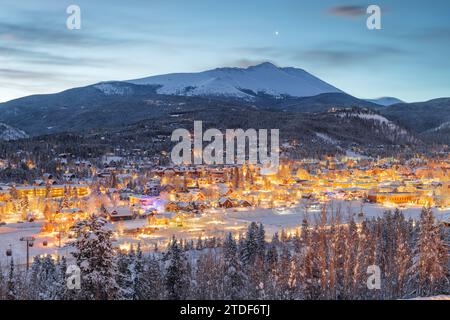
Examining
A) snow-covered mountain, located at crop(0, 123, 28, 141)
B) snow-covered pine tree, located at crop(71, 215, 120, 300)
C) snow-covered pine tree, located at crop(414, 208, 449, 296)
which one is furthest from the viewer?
snow-covered mountain, located at crop(0, 123, 28, 141)

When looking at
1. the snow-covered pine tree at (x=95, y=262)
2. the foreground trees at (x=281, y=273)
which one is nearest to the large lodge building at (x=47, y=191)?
the foreground trees at (x=281, y=273)

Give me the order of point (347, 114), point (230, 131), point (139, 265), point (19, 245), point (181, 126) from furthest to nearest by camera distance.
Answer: point (347, 114), point (181, 126), point (230, 131), point (19, 245), point (139, 265)

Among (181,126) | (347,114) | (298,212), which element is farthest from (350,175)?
(347,114)

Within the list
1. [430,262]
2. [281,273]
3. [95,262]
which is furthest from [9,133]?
[95,262]

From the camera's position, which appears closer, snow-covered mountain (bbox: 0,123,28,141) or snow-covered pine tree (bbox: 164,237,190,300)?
snow-covered pine tree (bbox: 164,237,190,300)

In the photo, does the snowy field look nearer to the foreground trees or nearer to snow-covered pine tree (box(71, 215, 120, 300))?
the foreground trees

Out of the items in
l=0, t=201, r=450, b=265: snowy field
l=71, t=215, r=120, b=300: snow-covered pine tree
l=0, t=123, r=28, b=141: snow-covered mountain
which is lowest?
l=0, t=201, r=450, b=265: snowy field

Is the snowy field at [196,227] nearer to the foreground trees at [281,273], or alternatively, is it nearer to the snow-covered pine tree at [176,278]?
the foreground trees at [281,273]

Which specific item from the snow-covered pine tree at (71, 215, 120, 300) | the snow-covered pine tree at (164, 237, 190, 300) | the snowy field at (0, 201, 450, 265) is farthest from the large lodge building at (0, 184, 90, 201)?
the snow-covered pine tree at (71, 215, 120, 300)

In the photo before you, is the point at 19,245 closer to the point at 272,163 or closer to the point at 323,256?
the point at 323,256
